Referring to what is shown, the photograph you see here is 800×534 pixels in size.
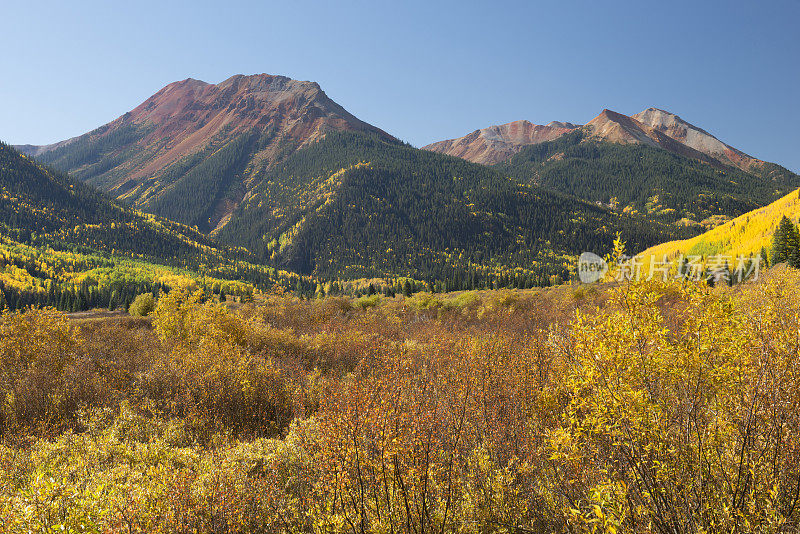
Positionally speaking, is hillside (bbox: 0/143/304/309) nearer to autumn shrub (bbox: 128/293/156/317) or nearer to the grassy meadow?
autumn shrub (bbox: 128/293/156/317)

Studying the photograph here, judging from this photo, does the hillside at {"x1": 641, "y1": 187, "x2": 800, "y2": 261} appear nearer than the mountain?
No

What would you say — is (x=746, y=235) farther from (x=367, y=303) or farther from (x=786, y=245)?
(x=367, y=303)

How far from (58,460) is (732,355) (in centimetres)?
1347

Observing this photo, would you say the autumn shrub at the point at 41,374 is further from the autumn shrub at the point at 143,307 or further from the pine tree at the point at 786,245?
the pine tree at the point at 786,245

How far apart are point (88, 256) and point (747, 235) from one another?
206 meters

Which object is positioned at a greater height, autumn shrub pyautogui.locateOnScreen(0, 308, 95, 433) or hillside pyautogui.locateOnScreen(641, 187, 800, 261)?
hillside pyautogui.locateOnScreen(641, 187, 800, 261)

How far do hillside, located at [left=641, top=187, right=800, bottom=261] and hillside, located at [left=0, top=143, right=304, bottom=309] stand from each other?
108 metres

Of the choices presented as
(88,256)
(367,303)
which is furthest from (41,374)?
(88,256)

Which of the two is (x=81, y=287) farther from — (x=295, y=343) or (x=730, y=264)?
(x=730, y=264)

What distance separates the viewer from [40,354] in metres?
15.6

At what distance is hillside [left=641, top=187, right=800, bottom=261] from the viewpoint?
57.2 meters

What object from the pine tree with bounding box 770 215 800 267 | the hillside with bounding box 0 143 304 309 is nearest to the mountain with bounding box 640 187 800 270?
the pine tree with bounding box 770 215 800 267

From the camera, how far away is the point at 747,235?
Answer: 207ft

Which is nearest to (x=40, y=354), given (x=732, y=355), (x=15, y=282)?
(x=732, y=355)
